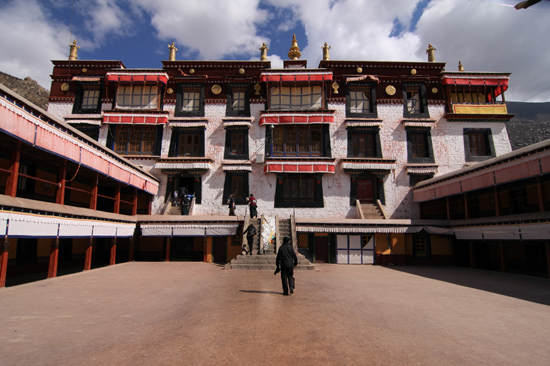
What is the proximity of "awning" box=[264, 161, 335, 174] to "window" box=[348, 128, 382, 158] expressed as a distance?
2747mm

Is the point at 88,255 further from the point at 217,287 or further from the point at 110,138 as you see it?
the point at 110,138

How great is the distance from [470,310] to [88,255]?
15.8m

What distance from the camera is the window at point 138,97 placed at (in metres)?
24.3

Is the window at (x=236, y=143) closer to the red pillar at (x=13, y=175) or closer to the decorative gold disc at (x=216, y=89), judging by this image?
the decorative gold disc at (x=216, y=89)

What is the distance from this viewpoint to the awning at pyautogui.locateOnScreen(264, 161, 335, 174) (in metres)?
22.4

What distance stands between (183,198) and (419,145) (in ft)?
60.5

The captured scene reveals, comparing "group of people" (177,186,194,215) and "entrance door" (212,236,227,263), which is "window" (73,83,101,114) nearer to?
"group of people" (177,186,194,215)

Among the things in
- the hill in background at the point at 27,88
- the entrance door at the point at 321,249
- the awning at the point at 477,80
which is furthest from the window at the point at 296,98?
the hill in background at the point at 27,88

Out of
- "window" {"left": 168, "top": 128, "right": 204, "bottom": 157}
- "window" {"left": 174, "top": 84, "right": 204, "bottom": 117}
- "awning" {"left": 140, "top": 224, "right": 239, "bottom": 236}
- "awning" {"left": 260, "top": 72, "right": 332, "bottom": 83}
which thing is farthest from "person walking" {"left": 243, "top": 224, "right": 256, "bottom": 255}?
"awning" {"left": 260, "top": 72, "right": 332, "bottom": 83}

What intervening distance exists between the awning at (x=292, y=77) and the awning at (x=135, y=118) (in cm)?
837

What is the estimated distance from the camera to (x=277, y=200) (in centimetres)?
2277

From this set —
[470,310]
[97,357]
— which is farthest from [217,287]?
[470,310]

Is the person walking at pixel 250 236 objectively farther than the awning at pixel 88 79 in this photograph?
No

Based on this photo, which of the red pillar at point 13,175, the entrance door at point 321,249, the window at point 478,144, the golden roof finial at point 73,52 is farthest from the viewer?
the golden roof finial at point 73,52
